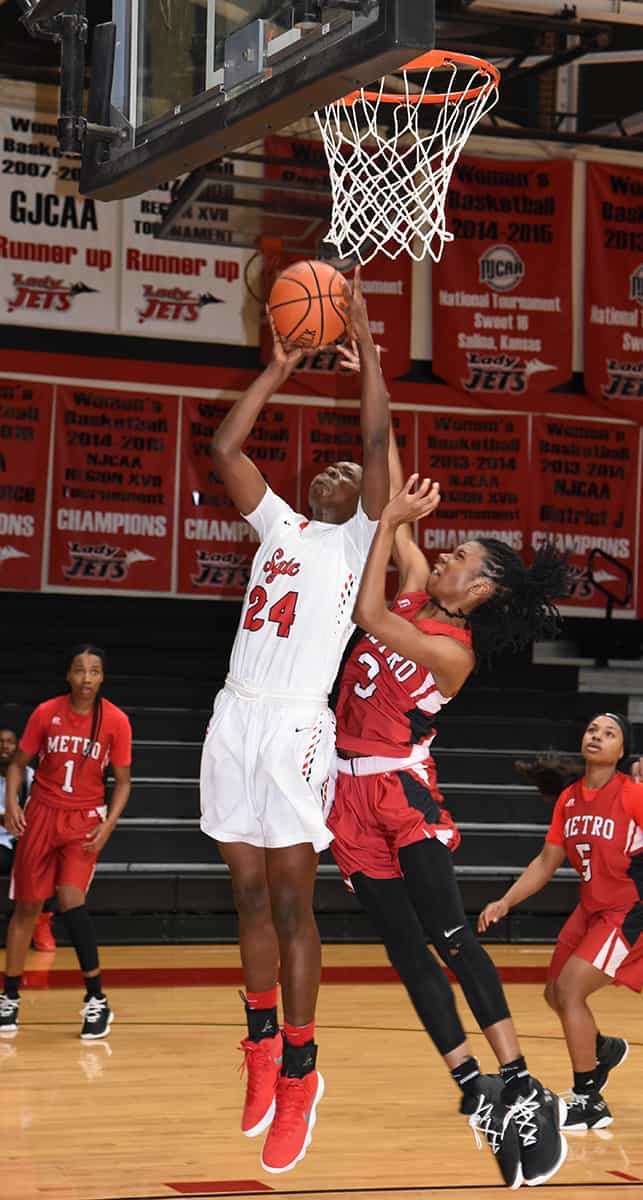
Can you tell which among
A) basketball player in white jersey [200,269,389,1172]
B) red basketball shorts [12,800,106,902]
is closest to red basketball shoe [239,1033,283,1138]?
basketball player in white jersey [200,269,389,1172]

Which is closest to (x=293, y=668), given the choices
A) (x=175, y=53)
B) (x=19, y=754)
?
(x=175, y=53)

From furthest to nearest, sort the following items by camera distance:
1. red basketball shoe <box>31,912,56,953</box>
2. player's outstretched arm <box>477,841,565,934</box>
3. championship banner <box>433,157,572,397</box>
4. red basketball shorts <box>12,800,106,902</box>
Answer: championship banner <box>433,157,572,397</box> → red basketball shoe <box>31,912,56,953</box> → red basketball shorts <box>12,800,106,902</box> → player's outstretched arm <box>477,841,565,934</box>

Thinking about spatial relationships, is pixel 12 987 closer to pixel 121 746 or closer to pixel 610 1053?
pixel 121 746

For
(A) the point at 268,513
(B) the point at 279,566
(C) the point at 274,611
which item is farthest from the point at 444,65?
(C) the point at 274,611

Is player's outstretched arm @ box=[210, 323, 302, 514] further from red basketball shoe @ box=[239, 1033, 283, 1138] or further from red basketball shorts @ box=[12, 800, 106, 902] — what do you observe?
red basketball shorts @ box=[12, 800, 106, 902]

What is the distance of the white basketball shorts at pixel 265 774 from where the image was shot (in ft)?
14.8

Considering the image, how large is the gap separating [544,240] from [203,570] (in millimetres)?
4249

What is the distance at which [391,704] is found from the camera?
4.95 meters

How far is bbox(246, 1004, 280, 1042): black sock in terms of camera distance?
464 cm

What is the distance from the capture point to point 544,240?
13867 mm

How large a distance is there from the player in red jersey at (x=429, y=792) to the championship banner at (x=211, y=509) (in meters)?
8.13

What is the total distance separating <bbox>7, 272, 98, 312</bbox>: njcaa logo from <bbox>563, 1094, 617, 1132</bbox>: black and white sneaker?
912 cm

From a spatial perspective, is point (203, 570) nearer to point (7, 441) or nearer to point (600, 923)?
point (7, 441)

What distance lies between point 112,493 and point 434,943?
8.93 meters
